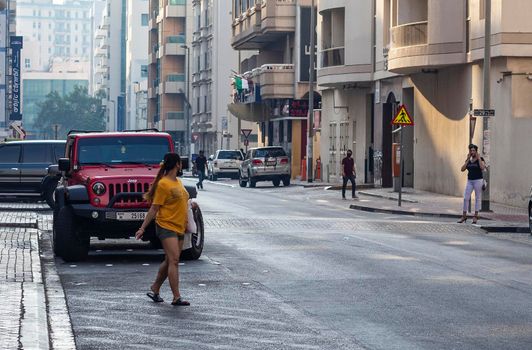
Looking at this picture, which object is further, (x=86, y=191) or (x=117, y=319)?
(x=86, y=191)

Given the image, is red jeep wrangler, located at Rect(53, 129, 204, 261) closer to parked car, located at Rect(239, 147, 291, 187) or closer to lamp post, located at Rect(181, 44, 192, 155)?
parked car, located at Rect(239, 147, 291, 187)

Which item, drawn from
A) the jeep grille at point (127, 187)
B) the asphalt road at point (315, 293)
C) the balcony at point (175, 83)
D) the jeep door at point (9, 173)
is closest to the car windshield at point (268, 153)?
the jeep door at point (9, 173)

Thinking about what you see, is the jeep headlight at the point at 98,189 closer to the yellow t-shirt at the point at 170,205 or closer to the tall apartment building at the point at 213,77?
the yellow t-shirt at the point at 170,205

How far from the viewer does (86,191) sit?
21188 mm

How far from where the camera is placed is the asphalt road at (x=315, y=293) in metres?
12.6

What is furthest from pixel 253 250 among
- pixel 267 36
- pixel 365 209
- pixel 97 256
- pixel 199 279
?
pixel 267 36

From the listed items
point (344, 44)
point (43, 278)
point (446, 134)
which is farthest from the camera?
point (344, 44)

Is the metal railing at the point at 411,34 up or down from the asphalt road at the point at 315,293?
up

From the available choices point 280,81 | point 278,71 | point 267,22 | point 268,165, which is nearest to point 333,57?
point 268,165

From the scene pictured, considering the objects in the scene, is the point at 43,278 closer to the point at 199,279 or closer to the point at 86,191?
the point at 199,279

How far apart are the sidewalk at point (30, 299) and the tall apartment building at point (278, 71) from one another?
50580 mm

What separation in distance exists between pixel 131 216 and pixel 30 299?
20.0ft

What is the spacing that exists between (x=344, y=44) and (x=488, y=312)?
48.7 metres

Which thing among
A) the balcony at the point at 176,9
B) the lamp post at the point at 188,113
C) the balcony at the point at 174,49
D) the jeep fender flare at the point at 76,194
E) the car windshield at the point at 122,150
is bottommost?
the jeep fender flare at the point at 76,194
